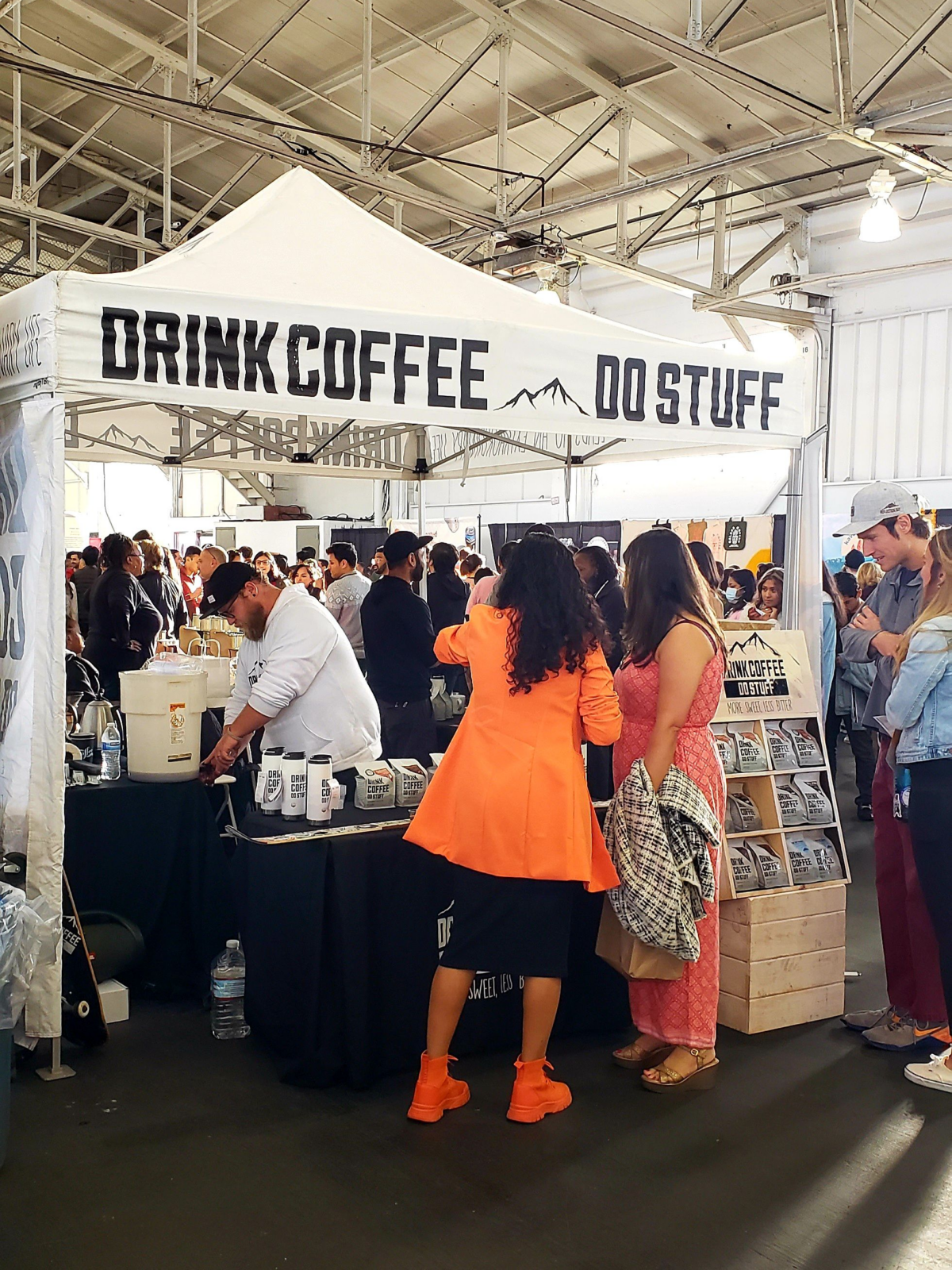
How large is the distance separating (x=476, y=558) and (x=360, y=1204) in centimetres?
797

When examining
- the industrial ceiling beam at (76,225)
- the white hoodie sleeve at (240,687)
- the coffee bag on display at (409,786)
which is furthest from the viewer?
the industrial ceiling beam at (76,225)

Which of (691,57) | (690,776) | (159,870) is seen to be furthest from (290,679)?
(691,57)

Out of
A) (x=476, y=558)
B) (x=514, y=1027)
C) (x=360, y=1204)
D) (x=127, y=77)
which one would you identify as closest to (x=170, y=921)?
(x=514, y=1027)

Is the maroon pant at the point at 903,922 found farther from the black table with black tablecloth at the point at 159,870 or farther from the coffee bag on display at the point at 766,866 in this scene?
the black table with black tablecloth at the point at 159,870

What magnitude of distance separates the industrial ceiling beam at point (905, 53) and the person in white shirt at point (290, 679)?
4.24 metres

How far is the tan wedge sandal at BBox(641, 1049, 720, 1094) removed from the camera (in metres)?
3.11

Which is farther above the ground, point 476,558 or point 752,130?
point 752,130

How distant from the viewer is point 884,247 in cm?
1051

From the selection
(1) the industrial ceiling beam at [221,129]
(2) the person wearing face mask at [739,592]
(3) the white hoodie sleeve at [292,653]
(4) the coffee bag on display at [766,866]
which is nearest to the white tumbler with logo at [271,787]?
(3) the white hoodie sleeve at [292,653]

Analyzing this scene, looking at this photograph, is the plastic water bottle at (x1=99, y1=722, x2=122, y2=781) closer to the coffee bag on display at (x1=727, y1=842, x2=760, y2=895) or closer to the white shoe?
the coffee bag on display at (x1=727, y1=842, x2=760, y2=895)

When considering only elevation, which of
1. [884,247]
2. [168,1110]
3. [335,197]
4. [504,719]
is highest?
[884,247]

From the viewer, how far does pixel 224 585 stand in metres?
3.57

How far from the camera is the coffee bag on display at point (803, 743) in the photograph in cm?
381

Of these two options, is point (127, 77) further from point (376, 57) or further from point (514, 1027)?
point (514, 1027)
